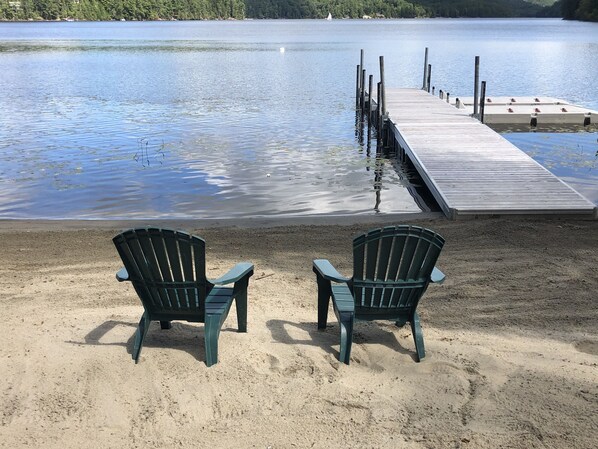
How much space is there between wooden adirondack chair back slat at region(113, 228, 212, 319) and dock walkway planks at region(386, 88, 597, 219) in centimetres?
543

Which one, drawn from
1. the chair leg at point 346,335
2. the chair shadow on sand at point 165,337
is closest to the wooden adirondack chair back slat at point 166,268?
the chair shadow on sand at point 165,337

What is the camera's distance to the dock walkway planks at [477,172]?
905cm

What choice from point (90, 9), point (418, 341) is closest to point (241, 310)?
point (418, 341)

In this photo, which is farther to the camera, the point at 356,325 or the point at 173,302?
the point at 356,325

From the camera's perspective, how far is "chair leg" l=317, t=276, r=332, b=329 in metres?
4.97

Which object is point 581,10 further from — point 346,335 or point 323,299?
point 346,335

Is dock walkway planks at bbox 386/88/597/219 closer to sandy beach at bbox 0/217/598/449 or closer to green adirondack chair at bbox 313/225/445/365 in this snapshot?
sandy beach at bbox 0/217/598/449

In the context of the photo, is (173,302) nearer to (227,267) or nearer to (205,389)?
(205,389)

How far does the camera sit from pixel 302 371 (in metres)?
4.39

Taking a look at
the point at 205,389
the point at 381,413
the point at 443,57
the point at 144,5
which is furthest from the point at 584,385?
the point at 144,5

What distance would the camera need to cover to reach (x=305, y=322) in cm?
531

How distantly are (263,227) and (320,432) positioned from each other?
17.5 ft

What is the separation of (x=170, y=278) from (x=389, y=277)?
151 centimetres

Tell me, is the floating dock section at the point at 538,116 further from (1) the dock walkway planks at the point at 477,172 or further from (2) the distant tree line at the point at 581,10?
(2) the distant tree line at the point at 581,10
